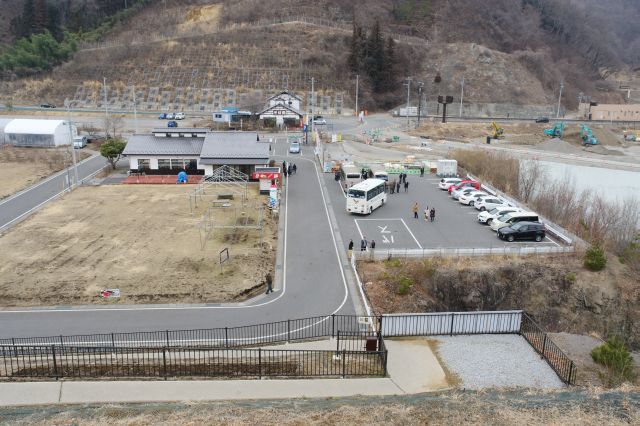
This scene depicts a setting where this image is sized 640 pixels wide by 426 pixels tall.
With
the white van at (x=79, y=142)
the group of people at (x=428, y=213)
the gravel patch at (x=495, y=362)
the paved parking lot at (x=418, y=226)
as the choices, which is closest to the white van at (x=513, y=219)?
the paved parking lot at (x=418, y=226)

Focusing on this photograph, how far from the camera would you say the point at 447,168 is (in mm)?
42312

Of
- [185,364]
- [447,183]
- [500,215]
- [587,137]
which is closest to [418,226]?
[500,215]

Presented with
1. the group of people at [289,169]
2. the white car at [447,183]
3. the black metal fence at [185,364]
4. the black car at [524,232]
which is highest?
the group of people at [289,169]

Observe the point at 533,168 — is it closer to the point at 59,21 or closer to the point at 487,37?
the point at 487,37

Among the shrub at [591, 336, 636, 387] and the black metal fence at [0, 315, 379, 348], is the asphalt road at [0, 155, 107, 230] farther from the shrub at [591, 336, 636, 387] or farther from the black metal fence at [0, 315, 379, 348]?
the shrub at [591, 336, 636, 387]

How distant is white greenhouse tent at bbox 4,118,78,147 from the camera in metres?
53.5

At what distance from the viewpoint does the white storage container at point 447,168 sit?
1660 inches

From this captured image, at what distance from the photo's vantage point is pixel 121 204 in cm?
3397

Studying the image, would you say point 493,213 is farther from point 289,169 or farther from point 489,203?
point 289,169

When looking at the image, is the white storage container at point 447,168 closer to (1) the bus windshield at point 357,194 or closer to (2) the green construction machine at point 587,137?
(1) the bus windshield at point 357,194

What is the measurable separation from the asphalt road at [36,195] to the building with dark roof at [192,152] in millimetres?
4777

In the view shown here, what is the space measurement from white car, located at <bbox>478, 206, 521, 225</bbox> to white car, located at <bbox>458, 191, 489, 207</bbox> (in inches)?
115

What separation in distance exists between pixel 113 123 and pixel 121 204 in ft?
97.8

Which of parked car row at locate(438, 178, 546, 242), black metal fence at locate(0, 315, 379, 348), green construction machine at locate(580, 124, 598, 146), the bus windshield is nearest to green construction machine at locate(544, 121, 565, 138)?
green construction machine at locate(580, 124, 598, 146)
